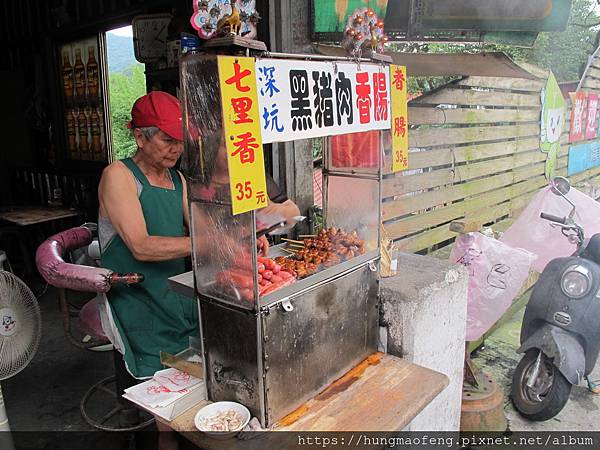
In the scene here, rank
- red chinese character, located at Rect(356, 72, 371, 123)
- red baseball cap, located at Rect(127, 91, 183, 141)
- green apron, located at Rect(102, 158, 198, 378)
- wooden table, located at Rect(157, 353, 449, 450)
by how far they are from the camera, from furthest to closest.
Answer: green apron, located at Rect(102, 158, 198, 378) → red baseball cap, located at Rect(127, 91, 183, 141) → red chinese character, located at Rect(356, 72, 371, 123) → wooden table, located at Rect(157, 353, 449, 450)

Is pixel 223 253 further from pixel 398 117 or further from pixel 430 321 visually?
pixel 430 321

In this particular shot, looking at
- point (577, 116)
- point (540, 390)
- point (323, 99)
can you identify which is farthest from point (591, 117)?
point (323, 99)

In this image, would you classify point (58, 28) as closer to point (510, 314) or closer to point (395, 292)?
point (395, 292)

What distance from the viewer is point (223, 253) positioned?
213 centimetres

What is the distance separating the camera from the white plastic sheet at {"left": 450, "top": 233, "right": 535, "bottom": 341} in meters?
4.05

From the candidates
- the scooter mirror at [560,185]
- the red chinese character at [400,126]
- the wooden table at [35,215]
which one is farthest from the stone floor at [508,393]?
the wooden table at [35,215]

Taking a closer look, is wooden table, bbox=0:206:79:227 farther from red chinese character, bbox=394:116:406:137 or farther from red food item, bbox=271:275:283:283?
red chinese character, bbox=394:116:406:137

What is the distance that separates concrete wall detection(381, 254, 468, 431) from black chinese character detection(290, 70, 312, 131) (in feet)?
4.16

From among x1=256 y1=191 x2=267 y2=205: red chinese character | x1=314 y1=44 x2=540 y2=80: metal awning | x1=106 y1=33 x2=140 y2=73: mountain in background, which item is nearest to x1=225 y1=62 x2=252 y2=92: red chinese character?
x1=256 y1=191 x2=267 y2=205: red chinese character

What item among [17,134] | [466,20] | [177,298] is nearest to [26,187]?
[17,134]

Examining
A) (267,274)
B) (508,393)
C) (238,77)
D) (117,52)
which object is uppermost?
(117,52)

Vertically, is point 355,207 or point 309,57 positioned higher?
point 309,57

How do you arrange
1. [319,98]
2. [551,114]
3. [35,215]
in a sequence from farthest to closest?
[35,215] → [551,114] → [319,98]

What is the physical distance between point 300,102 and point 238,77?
0.38 metres
